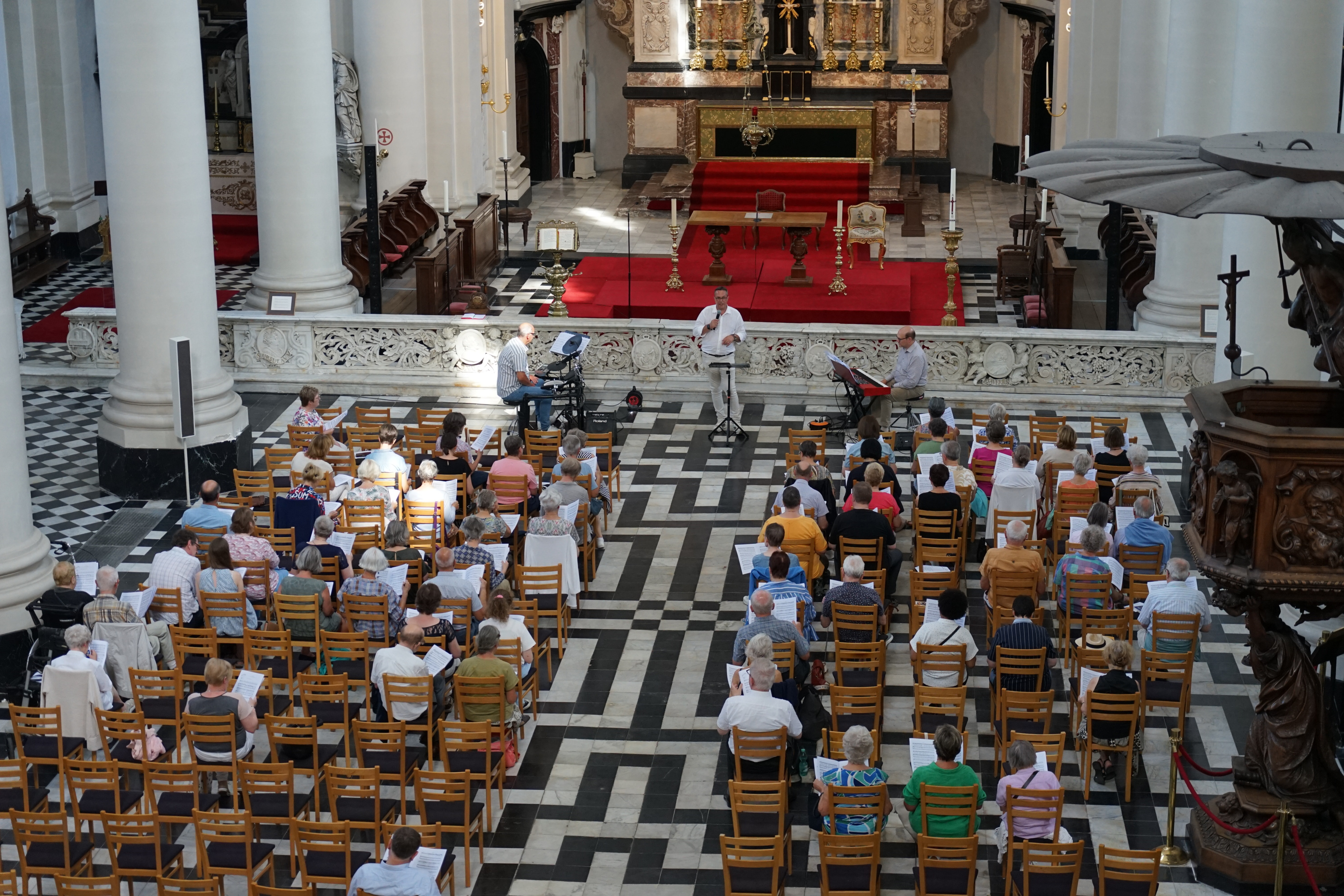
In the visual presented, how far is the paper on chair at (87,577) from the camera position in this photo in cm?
1398

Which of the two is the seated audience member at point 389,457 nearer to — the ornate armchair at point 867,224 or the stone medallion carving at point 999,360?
the stone medallion carving at point 999,360

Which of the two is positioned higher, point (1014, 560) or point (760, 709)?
point (1014, 560)

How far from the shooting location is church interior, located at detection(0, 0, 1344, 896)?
10.2 meters

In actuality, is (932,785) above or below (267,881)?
above

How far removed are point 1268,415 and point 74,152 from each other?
23.4 m

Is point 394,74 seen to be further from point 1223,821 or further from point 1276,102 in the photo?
point 1223,821

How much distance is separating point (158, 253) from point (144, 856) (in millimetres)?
8799

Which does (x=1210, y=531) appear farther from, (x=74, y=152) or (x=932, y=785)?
(x=74, y=152)

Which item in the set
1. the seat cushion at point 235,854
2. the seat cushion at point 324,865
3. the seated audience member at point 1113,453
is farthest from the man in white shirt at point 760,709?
the seated audience member at point 1113,453

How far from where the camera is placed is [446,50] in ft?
94.2

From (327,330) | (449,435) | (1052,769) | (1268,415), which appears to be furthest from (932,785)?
(327,330)

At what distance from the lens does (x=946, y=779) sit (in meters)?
10.2

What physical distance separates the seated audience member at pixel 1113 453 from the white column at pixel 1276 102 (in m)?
1.38

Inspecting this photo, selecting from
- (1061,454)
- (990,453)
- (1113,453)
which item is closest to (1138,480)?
(1113,453)
